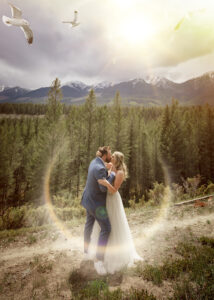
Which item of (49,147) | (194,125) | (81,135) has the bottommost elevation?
(49,147)

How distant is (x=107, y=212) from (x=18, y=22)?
7398 millimetres

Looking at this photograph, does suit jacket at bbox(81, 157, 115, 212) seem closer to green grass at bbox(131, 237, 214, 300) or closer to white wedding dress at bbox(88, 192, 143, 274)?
white wedding dress at bbox(88, 192, 143, 274)

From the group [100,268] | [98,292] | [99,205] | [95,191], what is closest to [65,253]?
[100,268]

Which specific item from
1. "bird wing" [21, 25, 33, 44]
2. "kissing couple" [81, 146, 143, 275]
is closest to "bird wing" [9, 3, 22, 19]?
"bird wing" [21, 25, 33, 44]

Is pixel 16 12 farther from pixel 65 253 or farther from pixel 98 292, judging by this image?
pixel 98 292

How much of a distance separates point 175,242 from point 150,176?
27101 mm

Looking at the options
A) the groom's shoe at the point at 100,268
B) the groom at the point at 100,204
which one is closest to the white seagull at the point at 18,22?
the groom at the point at 100,204

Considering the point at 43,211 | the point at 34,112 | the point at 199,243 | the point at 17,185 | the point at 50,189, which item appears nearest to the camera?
the point at 199,243

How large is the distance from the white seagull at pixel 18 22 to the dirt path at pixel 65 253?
749 centimetres

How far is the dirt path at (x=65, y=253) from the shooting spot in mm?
3605

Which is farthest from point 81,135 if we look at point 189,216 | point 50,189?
point 189,216

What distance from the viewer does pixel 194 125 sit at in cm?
3556

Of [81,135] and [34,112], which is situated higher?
[34,112]

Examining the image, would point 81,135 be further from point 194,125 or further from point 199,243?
point 199,243
